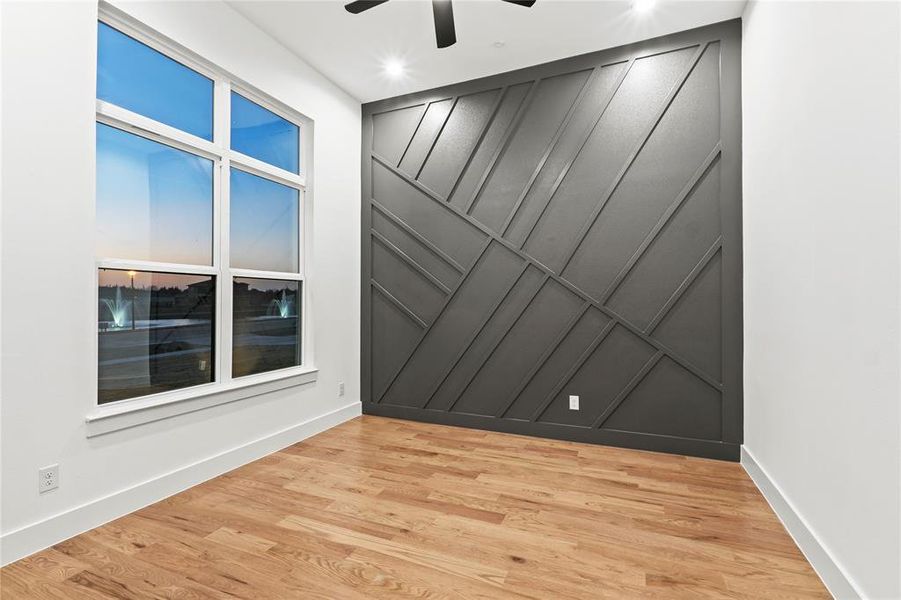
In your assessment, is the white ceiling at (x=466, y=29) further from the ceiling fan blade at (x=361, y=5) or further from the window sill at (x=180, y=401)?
the window sill at (x=180, y=401)

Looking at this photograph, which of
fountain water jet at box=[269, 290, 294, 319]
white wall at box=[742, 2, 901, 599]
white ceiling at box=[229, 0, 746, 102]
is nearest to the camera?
white wall at box=[742, 2, 901, 599]

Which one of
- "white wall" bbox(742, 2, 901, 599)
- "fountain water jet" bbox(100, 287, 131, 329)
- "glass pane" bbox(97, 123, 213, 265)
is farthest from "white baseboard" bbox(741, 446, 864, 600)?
"glass pane" bbox(97, 123, 213, 265)

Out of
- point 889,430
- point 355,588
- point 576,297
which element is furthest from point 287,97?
point 889,430

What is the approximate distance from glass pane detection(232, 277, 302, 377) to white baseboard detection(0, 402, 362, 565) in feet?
1.75

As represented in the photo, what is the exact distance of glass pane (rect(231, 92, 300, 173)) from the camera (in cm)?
320

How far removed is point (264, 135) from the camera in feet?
11.3

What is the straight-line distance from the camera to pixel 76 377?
84.5 inches

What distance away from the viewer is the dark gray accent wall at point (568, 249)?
3.16 meters

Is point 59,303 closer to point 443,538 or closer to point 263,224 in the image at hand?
point 263,224

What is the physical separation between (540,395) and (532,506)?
1.31 metres

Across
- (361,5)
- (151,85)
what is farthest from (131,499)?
(361,5)

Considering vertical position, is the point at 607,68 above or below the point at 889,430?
above

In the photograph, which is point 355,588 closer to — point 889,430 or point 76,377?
point 76,377

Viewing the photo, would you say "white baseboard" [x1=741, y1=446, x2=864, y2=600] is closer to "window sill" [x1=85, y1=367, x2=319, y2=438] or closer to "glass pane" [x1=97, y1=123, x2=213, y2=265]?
"window sill" [x1=85, y1=367, x2=319, y2=438]
